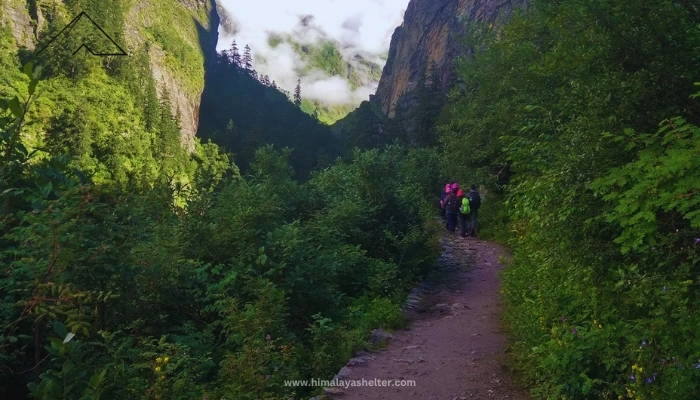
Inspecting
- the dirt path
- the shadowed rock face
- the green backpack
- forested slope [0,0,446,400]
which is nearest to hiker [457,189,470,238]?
the green backpack

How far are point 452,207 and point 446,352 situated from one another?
30.7ft

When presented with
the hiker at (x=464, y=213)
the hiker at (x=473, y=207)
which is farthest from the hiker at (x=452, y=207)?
the hiker at (x=473, y=207)

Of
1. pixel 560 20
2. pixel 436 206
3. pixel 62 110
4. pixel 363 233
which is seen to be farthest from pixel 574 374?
pixel 62 110

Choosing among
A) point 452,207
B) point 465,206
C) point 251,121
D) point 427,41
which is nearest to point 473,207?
point 465,206

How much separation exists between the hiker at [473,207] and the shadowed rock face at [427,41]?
38.4m

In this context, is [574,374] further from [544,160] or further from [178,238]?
[178,238]

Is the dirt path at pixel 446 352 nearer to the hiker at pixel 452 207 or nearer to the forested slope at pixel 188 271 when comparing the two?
the forested slope at pixel 188 271

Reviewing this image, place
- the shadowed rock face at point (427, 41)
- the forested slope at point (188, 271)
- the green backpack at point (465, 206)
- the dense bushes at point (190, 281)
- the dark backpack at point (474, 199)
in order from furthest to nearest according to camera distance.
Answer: the shadowed rock face at point (427, 41) → the green backpack at point (465, 206) → the dark backpack at point (474, 199) → the dense bushes at point (190, 281) → the forested slope at point (188, 271)

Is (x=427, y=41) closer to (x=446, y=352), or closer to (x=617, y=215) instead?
(x=446, y=352)

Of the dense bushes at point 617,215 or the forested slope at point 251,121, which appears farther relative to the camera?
the forested slope at point 251,121

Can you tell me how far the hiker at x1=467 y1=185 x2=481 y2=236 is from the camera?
13930 millimetres

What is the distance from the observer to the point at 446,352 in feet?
20.0

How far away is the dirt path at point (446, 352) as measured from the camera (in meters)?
4.93

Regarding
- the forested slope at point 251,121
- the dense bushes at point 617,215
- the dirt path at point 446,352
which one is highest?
the forested slope at point 251,121
